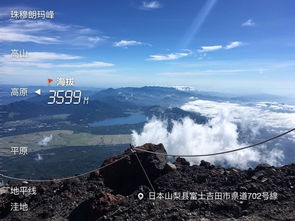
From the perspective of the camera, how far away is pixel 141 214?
11.5 meters

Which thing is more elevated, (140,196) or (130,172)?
(130,172)

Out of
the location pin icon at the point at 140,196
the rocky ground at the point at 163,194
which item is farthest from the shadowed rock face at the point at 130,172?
the location pin icon at the point at 140,196

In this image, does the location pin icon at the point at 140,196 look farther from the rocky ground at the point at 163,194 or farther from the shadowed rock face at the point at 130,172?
the shadowed rock face at the point at 130,172

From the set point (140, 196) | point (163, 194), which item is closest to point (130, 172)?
point (140, 196)

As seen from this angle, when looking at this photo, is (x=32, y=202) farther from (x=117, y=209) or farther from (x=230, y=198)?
(x=230, y=198)

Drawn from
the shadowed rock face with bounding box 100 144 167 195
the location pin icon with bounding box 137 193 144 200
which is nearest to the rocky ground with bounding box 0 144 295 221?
the shadowed rock face with bounding box 100 144 167 195

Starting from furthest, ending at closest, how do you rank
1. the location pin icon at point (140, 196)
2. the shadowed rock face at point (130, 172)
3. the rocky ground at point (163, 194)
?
the shadowed rock face at point (130, 172) < the location pin icon at point (140, 196) < the rocky ground at point (163, 194)

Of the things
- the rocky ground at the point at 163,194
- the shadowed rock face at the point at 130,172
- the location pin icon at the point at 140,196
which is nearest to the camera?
the rocky ground at the point at 163,194

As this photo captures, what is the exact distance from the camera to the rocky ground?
11.3 m

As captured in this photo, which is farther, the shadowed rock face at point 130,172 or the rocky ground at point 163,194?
the shadowed rock face at point 130,172

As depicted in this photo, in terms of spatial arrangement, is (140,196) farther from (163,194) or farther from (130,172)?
(130,172)

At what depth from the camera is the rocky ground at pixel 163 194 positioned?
11.3 metres

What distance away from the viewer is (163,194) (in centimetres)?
1286

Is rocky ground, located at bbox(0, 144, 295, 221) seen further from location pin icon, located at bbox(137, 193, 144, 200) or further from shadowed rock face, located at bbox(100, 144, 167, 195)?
location pin icon, located at bbox(137, 193, 144, 200)
